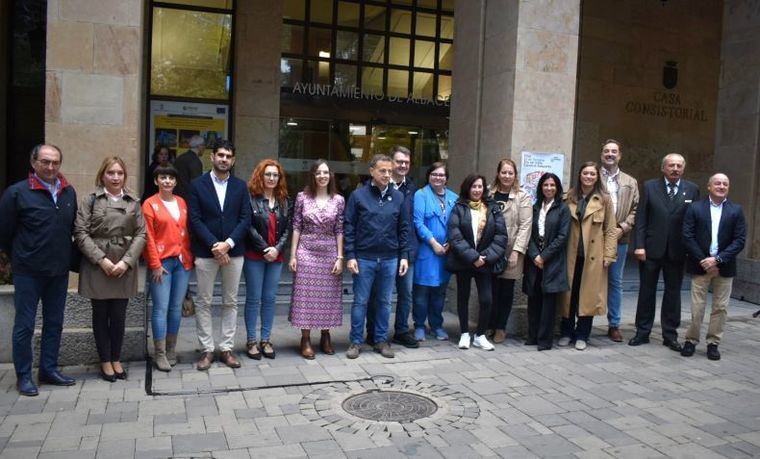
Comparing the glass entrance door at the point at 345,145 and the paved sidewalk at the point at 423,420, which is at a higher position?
the glass entrance door at the point at 345,145

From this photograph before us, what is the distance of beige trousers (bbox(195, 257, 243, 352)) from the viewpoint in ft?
20.4

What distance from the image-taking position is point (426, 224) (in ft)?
24.3

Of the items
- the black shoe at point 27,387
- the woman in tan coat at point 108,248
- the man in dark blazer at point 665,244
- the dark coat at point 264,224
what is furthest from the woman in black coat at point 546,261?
the black shoe at point 27,387

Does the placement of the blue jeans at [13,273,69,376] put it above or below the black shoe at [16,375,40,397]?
above

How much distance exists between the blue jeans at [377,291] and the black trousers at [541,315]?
1679 millimetres

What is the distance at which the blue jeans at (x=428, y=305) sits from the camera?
24.3 feet

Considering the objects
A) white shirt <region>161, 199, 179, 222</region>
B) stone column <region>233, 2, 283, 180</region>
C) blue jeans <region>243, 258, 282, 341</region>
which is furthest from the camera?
stone column <region>233, 2, 283, 180</region>

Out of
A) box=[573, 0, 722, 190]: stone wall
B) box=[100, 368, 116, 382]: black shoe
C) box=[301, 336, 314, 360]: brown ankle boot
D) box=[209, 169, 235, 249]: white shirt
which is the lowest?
box=[100, 368, 116, 382]: black shoe

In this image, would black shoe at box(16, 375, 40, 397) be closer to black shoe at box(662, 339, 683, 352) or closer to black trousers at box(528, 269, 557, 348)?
black trousers at box(528, 269, 557, 348)

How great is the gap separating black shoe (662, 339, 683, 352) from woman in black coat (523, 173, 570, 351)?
1369mm

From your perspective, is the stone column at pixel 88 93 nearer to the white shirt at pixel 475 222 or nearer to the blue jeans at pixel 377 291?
the blue jeans at pixel 377 291

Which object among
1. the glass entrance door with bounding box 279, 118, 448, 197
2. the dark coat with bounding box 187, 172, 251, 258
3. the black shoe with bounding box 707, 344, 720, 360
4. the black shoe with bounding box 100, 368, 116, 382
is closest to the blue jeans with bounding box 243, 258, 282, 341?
the dark coat with bounding box 187, 172, 251, 258

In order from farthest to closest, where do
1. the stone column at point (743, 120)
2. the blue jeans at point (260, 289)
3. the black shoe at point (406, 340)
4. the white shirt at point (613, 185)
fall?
the stone column at point (743, 120), the white shirt at point (613, 185), the black shoe at point (406, 340), the blue jeans at point (260, 289)

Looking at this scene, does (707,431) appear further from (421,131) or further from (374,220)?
→ (421,131)
